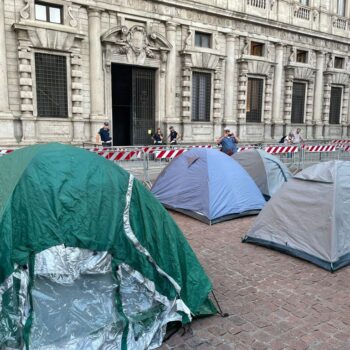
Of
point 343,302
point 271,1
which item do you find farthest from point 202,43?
point 343,302

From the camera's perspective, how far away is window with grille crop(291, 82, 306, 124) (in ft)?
72.9

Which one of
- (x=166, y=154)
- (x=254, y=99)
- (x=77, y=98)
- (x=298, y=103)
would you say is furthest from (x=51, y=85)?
(x=298, y=103)

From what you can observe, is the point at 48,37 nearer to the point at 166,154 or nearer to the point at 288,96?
the point at 166,154

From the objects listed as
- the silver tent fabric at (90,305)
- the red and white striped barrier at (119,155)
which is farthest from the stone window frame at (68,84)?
the silver tent fabric at (90,305)

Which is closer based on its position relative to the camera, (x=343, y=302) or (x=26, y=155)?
(x=26, y=155)

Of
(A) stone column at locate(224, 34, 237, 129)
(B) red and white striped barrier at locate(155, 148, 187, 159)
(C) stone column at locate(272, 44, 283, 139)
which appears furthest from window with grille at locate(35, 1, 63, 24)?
(C) stone column at locate(272, 44, 283, 139)

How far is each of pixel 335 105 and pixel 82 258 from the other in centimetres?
2516

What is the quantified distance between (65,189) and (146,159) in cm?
783

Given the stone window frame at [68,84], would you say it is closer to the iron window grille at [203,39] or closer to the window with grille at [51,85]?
the window with grille at [51,85]

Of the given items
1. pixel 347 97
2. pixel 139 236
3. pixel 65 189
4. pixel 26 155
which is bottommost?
pixel 139 236

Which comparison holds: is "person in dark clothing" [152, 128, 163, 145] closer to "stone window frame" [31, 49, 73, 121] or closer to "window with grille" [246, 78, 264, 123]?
"stone window frame" [31, 49, 73, 121]

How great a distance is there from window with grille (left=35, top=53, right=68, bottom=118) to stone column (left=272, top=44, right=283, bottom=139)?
12041 millimetres

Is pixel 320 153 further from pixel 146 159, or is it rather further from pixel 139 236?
pixel 139 236

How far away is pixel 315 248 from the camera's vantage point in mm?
5480
